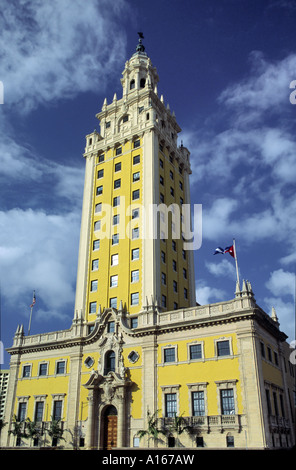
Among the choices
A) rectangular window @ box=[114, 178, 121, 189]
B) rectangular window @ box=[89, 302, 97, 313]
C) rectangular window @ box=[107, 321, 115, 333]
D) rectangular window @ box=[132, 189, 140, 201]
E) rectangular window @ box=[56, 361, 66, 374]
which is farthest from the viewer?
rectangular window @ box=[114, 178, 121, 189]

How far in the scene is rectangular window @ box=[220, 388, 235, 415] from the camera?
136 ft

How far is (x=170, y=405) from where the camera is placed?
1784 inches

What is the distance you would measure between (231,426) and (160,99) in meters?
56.8

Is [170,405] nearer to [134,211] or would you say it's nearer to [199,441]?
[199,441]

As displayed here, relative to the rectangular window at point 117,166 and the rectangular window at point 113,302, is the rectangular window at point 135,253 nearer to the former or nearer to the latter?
the rectangular window at point 113,302

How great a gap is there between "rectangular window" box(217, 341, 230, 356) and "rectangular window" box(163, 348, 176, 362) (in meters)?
5.76

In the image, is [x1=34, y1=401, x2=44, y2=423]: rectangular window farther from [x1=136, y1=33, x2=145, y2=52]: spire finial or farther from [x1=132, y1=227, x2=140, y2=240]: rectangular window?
[x1=136, y1=33, x2=145, y2=52]: spire finial

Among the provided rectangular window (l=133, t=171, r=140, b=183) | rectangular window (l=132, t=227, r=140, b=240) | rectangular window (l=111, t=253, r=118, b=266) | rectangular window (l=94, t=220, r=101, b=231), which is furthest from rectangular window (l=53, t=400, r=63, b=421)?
rectangular window (l=133, t=171, r=140, b=183)

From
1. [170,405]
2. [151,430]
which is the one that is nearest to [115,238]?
[170,405]

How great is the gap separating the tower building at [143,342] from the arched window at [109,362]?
1.43 ft

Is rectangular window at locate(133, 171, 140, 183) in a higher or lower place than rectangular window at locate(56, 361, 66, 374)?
higher

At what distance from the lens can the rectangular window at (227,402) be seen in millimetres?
41312

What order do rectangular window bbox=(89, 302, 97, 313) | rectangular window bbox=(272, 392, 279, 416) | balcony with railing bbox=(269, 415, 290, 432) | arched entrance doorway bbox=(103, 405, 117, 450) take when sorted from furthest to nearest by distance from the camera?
1. rectangular window bbox=(89, 302, 97, 313)
2. arched entrance doorway bbox=(103, 405, 117, 450)
3. rectangular window bbox=(272, 392, 279, 416)
4. balcony with railing bbox=(269, 415, 290, 432)
